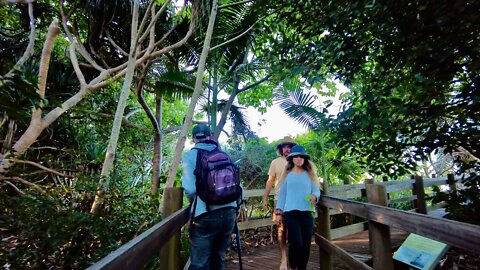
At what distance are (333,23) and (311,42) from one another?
0.37 metres

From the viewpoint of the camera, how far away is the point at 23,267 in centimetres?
242

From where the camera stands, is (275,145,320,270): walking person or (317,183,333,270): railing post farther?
(317,183,333,270): railing post

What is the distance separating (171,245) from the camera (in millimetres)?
2330

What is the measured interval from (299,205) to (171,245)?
1.48 m

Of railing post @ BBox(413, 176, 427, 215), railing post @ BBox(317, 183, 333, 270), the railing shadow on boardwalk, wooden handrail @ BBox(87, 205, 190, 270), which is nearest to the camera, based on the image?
wooden handrail @ BBox(87, 205, 190, 270)

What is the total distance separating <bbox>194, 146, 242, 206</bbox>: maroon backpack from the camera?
230 cm

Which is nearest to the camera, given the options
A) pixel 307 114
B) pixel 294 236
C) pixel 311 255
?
pixel 294 236

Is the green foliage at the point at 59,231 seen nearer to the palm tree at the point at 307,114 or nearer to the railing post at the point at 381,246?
the railing post at the point at 381,246

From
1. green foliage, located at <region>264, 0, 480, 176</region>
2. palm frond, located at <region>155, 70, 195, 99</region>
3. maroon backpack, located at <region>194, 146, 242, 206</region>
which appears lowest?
maroon backpack, located at <region>194, 146, 242, 206</region>

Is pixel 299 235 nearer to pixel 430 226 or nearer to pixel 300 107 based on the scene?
pixel 430 226

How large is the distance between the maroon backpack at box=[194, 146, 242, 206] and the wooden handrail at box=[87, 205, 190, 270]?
0.53 m

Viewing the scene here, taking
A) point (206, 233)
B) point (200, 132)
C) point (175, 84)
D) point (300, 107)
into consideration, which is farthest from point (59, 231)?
point (300, 107)

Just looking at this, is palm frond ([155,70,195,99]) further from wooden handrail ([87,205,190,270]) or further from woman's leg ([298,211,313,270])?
wooden handrail ([87,205,190,270])

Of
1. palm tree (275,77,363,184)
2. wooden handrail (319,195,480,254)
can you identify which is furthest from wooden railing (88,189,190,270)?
palm tree (275,77,363,184)
